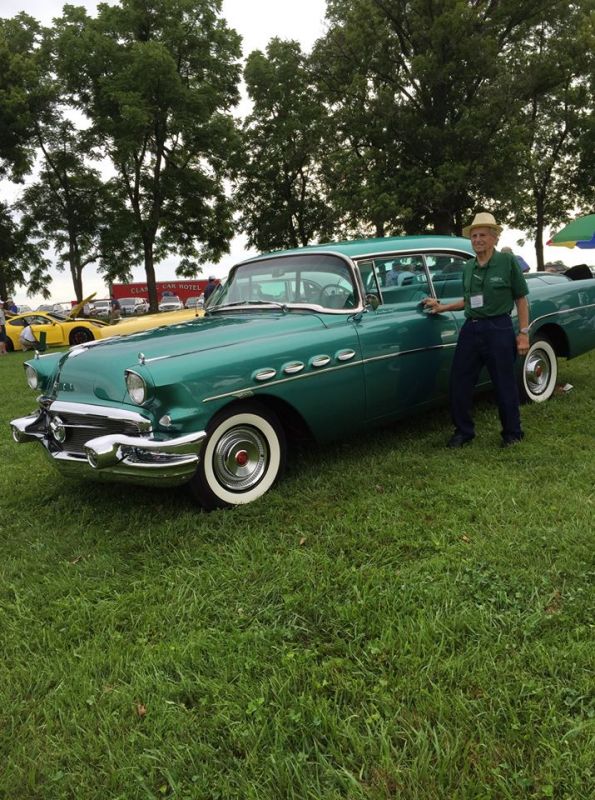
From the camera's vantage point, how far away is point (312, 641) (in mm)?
2361

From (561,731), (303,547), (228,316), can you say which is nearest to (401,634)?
(561,731)

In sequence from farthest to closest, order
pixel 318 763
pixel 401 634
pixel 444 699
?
1. pixel 401 634
2. pixel 444 699
3. pixel 318 763

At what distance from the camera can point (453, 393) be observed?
4641 millimetres

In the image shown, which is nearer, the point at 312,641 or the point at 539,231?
the point at 312,641

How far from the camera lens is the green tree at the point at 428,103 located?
778 inches

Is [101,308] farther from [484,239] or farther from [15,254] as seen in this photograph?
[484,239]

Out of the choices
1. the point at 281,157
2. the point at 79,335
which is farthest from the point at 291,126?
the point at 79,335

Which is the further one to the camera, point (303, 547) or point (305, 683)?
point (303, 547)

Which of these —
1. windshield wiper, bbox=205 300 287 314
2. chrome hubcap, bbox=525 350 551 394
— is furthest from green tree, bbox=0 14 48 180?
chrome hubcap, bbox=525 350 551 394

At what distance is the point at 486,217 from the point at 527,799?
3.75m

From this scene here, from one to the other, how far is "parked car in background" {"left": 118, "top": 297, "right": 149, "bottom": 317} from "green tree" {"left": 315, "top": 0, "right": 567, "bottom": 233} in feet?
81.5

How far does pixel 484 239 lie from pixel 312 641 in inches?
125

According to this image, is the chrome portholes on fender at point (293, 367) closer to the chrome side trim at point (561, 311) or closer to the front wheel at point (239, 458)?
the front wheel at point (239, 458)

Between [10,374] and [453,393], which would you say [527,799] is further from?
[10,374]
